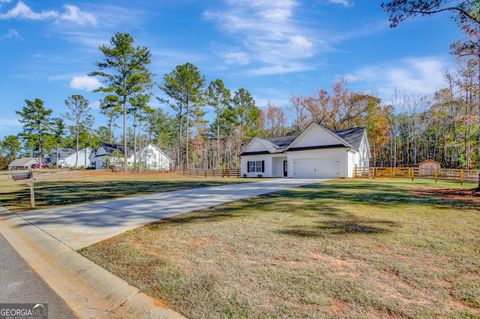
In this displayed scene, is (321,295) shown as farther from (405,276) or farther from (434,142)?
(434,142)

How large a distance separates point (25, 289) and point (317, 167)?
78.5ft

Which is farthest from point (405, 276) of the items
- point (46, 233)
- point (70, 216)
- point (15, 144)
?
point (15, 144)

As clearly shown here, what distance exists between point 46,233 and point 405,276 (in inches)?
249

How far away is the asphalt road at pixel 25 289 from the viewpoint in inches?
108

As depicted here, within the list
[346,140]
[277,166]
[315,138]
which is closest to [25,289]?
[315,138]

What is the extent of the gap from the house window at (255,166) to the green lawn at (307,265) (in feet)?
75.6

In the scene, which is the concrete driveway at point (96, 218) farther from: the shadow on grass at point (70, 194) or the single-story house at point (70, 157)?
the single-story house at point (70, 157)

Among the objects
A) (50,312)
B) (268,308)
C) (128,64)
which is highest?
(128,64)

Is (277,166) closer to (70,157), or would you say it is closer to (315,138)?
(315,138)

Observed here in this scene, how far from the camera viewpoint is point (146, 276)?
319 cm

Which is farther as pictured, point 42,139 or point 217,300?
point 42,139

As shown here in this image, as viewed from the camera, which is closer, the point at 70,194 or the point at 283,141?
the point at 70,194

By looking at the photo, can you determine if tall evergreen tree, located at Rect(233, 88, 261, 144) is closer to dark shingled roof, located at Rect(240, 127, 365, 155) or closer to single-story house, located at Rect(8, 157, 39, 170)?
dark shingled roof, located at Rect(240, 127, 365, 155)

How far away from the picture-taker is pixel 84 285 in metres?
3.25
